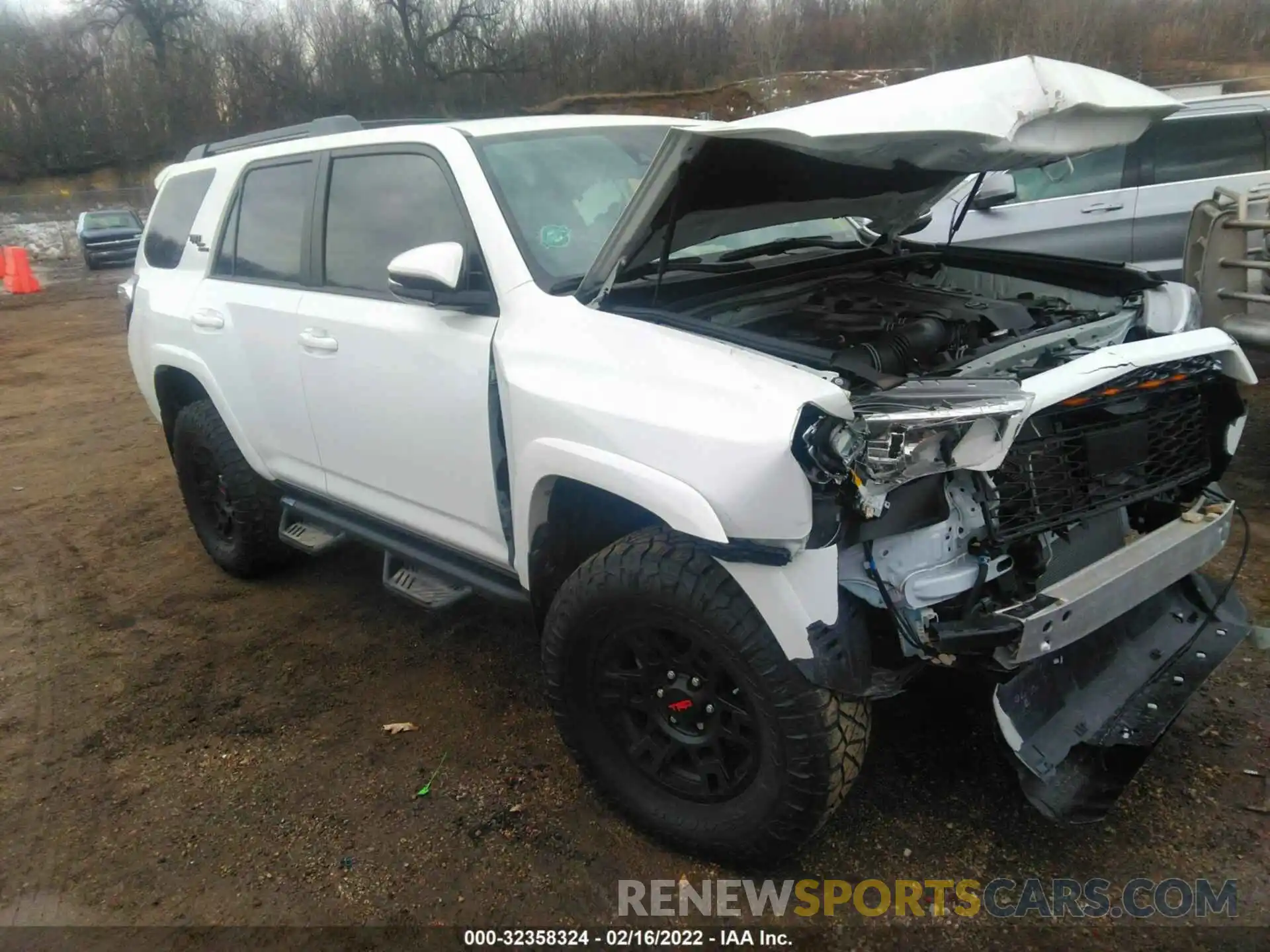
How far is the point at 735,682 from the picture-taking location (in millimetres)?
2342

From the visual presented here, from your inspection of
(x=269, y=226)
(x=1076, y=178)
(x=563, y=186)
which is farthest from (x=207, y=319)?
(x=1076, y=178)

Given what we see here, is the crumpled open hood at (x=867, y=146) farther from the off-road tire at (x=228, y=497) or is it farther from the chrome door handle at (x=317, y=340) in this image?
the off-road tire at (x=228, y=497)

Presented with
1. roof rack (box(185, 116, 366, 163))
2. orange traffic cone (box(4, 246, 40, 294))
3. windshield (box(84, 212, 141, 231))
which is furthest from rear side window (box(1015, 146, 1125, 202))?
windshield (box(84, 212, 141, 231))

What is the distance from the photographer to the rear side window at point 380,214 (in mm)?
3086

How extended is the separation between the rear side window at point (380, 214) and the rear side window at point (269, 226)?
8.8 inches

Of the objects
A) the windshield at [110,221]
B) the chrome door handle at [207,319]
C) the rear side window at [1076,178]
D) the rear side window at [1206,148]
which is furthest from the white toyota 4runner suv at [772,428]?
the windshield at [110,221]

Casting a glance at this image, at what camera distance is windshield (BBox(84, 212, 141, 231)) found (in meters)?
21.5

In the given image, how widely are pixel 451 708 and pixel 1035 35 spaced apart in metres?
30.3

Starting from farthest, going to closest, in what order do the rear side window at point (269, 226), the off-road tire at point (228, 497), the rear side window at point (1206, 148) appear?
the rear side window at point (1206, 148) < the off-road tire at point (228, 497) < the rear side window at point (269, 226)

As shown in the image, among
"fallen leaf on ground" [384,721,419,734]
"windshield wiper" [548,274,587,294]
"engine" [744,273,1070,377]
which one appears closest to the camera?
"engine" [744,273,1070,377]

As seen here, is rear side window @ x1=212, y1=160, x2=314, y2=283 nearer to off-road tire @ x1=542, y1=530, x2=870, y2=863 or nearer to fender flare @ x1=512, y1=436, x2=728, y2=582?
fender flare @ x1=512, y1=436, x2=728, y2=582

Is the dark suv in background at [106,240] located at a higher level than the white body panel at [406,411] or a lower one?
lower

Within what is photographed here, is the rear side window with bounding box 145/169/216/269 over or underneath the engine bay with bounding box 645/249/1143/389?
over

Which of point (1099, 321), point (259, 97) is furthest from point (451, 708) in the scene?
point (259, 97)
